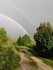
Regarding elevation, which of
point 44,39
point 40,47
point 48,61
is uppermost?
point 44,39

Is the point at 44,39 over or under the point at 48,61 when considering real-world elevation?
over

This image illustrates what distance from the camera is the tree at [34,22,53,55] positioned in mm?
35844

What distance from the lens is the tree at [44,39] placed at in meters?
35.8

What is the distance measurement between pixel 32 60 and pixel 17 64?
154 inches

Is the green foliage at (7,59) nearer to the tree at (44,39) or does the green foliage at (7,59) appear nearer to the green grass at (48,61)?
the green grass at (48,61)

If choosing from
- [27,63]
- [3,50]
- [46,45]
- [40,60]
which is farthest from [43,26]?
[3,50]

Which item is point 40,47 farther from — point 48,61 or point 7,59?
point 7,59

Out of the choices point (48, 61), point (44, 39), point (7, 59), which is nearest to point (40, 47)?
point (44, 39)

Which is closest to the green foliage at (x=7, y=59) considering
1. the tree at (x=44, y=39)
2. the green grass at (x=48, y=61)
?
the green grass at (x=48, y=61)

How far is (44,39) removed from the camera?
36.5 metres

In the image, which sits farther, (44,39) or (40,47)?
(40,47)

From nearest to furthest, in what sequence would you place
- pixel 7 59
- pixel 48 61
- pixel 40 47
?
pixel 7 59
pixel 48 61
pixel 40 47

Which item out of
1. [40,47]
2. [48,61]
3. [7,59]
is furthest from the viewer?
[40,47]

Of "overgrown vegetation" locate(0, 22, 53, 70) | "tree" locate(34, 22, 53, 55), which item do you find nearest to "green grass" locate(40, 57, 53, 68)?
"overgrown vegetation" locate(0, 22, 53, 70)
